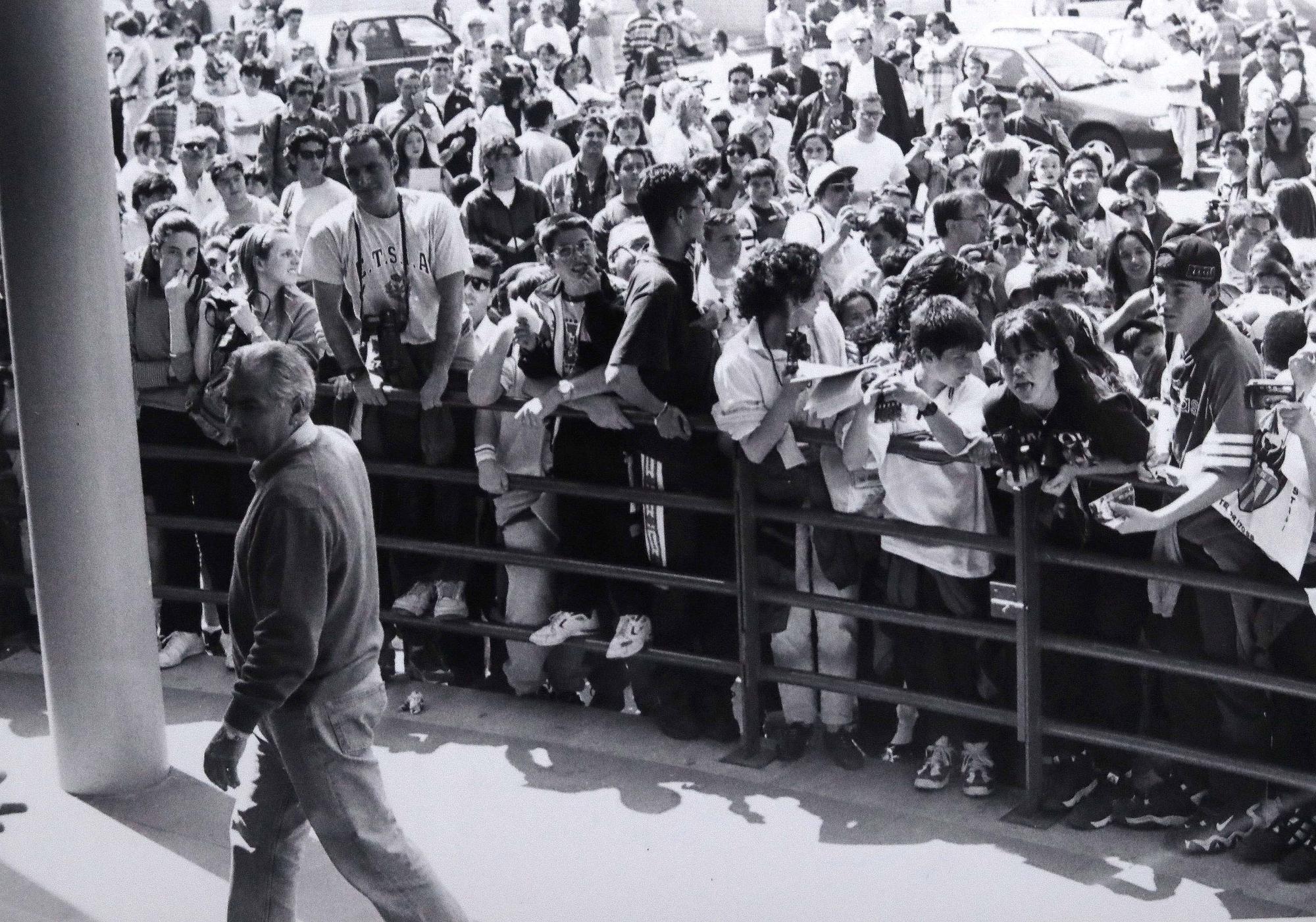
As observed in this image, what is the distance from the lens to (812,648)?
700 cm

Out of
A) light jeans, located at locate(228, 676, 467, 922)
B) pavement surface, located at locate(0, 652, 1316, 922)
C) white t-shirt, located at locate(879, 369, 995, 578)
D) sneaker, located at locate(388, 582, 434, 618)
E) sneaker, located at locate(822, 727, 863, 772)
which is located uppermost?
white t-shirt, located at locate(879, 369, 995, 578)

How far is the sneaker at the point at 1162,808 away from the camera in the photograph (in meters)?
6.20

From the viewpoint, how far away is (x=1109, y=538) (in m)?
6.14

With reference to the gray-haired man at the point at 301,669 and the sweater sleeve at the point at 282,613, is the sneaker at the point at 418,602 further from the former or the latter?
the sweater sleeve at the point at 282,613

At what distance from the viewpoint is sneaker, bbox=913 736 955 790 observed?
21.7 ft

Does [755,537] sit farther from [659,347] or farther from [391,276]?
[391,276]

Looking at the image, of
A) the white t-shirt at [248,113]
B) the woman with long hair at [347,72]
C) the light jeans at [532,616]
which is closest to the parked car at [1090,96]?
the woman with long hair at [347,72]

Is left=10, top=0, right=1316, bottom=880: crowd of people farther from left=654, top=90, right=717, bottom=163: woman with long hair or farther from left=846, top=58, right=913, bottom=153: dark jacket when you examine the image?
left=846, top=58, right=913, bottom=153: dark jacket

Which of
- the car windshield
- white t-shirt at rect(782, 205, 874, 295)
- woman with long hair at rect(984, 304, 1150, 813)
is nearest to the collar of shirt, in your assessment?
woman with long hair at rect(984, 304, 1150, 813)

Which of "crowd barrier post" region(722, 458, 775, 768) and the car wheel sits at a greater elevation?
the car wheel

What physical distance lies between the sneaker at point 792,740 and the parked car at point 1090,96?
1447 centimetres

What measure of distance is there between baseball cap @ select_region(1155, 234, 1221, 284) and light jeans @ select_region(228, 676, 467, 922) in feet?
9.76

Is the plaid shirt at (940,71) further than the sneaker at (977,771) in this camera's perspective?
Yes

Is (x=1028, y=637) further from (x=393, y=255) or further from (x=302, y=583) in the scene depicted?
(x=393, y=255)
